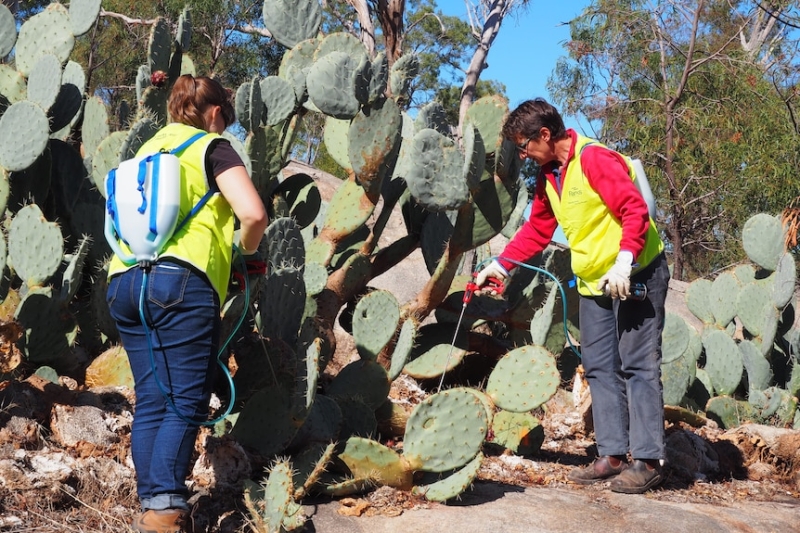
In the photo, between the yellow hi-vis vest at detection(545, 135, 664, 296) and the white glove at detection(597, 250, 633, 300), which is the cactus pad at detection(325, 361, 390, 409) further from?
the white glove at detection(597, 250, 633, 300)

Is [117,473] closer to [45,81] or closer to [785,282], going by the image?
[45,81]

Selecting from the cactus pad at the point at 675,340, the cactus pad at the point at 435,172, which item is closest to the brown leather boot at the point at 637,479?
the cactus pad at the point at 435,172

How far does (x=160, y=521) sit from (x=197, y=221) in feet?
2.79

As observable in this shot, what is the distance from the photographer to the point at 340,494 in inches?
132

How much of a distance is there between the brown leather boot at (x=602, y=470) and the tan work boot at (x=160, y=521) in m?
1.82

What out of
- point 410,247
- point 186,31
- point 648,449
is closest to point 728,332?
point 410,247

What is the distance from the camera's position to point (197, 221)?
107 inches

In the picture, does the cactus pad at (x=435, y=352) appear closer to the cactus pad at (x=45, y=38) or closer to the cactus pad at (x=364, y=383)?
the cactus pad at (x=364, y=383)

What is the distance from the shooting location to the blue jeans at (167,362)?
8.73 ft

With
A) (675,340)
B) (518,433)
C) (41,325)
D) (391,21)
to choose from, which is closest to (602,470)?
(518,433)

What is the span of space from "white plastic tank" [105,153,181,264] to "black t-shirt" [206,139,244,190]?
0.33 feet

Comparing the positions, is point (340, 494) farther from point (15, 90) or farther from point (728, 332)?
point (728, 332)

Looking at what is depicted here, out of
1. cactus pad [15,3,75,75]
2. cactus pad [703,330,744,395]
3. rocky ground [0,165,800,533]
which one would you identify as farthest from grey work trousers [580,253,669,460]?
cactus pad [15,3,75,75]

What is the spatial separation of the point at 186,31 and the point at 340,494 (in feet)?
9.96
